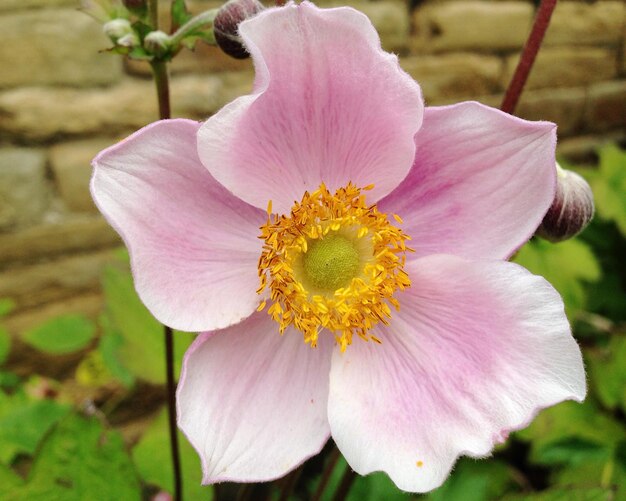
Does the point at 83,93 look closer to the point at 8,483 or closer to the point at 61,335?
the point at 61,335

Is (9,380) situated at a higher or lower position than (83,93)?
lower

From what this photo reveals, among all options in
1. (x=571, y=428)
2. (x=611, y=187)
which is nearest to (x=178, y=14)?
(x=571, y=428)

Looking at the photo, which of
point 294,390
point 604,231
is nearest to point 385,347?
point 294,390

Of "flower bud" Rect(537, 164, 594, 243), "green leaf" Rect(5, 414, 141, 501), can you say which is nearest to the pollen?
"flower bud" Rect(537, 164, 594, 243)

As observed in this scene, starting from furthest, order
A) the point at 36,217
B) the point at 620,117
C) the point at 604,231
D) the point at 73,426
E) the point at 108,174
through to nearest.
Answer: the point at 620,117 → the point at 604,231 → the point at 36,217 → the point at 73,426 → the point at 108,174

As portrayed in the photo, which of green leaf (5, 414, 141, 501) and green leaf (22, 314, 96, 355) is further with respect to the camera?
green leaf (22, 314, 96, 355)

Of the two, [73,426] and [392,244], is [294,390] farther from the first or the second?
[73,426]

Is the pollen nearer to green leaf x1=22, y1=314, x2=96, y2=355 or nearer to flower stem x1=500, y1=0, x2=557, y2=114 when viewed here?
flower stem x1=500, y1=0, x2=557, y2=114
